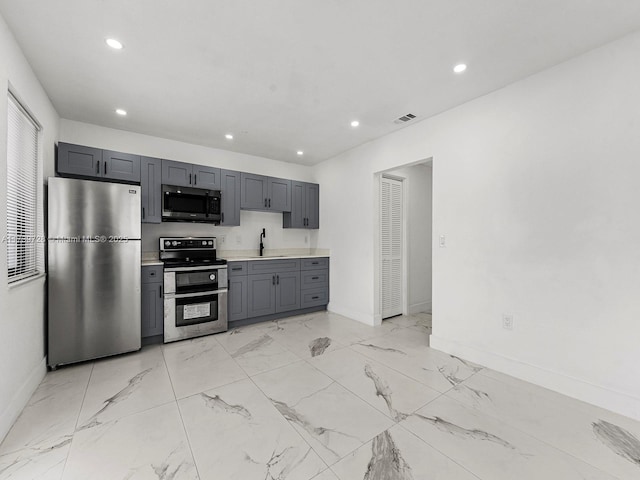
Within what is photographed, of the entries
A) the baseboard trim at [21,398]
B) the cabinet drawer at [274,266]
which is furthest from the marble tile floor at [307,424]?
the cabinet drawer at [274,266]

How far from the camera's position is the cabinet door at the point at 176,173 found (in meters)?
3.60

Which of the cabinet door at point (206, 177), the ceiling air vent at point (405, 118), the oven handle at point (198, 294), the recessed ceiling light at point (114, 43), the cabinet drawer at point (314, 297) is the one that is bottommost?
the cabinet drawer at point (314, 297)

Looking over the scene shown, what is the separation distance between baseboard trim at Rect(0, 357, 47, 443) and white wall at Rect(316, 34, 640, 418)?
3.57 metres

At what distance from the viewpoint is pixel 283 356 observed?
2965 mm

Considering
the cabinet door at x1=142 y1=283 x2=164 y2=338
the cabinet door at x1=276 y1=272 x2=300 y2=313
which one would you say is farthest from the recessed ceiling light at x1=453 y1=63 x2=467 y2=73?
the cabinet door at x1=142 y1=283 x2=164 y2=338

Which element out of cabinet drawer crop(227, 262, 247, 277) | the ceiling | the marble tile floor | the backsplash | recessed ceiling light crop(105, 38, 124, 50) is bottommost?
the marble tile floor

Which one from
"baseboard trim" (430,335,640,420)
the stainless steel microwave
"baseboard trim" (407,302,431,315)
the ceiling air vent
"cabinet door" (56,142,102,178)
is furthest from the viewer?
"baseboard trim" (407,302,431,315)

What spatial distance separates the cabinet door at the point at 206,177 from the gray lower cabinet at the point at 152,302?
124cm

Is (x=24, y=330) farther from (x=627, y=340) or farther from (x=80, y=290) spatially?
(x=627, y=340)

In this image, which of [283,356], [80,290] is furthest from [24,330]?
[283,356]

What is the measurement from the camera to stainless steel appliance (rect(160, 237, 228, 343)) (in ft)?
11.1

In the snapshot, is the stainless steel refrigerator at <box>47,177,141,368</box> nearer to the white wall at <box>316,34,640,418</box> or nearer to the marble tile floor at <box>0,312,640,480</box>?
the marble tile floor at <box>0,312,640,480</box>

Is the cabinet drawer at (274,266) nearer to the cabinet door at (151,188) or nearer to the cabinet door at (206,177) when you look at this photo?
the cabinet door at (206,177)

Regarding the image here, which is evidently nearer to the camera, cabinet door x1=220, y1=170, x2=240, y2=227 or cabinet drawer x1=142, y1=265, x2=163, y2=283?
cabinet drawer x1=142, y1=265, x2=163, y2=283
